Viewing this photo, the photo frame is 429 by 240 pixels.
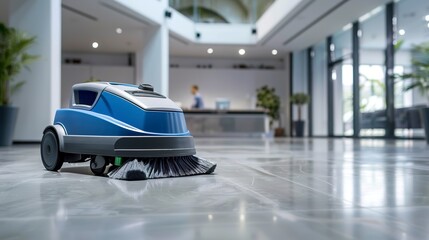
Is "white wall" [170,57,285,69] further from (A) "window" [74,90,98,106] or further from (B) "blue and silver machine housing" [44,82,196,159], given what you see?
(B) "blue and silver machine housing" [44,82,196,159]

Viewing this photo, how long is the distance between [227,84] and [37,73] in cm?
1284

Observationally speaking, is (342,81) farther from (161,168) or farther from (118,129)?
(118,129)

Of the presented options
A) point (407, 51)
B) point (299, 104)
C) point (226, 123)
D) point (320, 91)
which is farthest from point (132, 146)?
point (320, 91)

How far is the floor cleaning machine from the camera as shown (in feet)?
8.14

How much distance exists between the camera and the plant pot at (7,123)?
284 inches

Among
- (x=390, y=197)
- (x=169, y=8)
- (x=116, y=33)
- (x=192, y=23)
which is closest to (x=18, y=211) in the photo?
(x=390, y=197)

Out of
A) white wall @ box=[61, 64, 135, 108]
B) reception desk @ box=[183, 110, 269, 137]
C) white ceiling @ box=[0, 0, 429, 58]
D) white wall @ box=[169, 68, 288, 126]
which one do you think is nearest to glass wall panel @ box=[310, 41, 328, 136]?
white ceiling @ box=[0, 0, 429, 58]

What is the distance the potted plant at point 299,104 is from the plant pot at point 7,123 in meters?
12.2

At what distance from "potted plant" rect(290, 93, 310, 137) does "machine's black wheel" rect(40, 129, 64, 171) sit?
15.0 metres

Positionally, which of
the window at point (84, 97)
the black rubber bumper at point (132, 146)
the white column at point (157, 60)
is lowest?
the black rubber bumper at point (132, 146)

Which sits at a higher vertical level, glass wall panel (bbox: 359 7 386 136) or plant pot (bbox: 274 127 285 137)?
glass wall panel (bbox: 359 7 386 136)

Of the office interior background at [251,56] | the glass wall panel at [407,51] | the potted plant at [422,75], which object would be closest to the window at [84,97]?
the office interior background at [251,56]

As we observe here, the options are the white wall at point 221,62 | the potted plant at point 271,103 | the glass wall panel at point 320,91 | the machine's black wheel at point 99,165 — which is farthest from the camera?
the white wall at point 221,62

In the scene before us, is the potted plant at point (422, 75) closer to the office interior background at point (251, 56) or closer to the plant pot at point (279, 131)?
the office interior background at point (251, 56)
